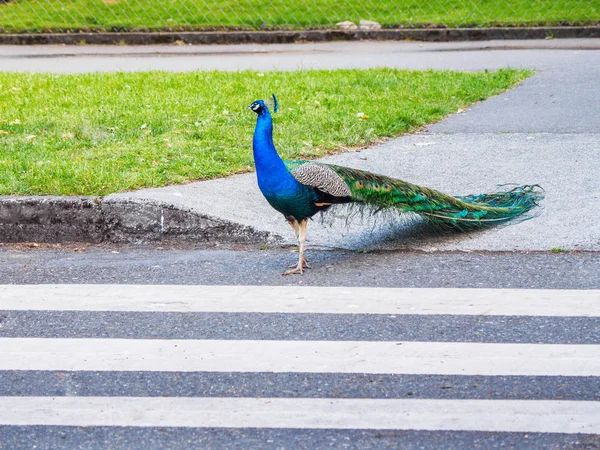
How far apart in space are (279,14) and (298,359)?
1060 centimetres

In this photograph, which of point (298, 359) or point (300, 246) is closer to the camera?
point (298, 359)

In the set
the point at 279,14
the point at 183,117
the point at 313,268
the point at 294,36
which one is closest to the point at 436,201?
the point at 313,268

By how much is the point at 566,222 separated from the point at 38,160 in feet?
11.9

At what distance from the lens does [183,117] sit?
8172mm

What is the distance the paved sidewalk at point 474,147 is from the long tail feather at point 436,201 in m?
0.11

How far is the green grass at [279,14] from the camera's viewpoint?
13.3 metres

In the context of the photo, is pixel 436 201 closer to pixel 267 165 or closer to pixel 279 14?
pixel 267 165

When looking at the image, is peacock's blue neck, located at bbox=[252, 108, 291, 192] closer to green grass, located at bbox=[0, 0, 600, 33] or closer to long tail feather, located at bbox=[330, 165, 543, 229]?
long tail feather, located at bbox=[330, 165, 543, 229]

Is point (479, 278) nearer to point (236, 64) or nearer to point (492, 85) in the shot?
point (492, 85)

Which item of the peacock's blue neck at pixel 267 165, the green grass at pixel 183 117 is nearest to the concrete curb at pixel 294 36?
the green grass at pixel 183 117

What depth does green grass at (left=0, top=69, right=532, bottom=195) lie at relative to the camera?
6.64 metres

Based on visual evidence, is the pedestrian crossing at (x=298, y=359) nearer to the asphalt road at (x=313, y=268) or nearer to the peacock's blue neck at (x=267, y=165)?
the asphalt road at (x=313, y=268)

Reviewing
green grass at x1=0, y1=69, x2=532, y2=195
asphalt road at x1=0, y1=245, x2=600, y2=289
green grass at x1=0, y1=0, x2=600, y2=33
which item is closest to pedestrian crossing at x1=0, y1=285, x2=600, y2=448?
asphalt road at x1=0, y1=245, x2=600, y2=289

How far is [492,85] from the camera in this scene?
9422 mm
